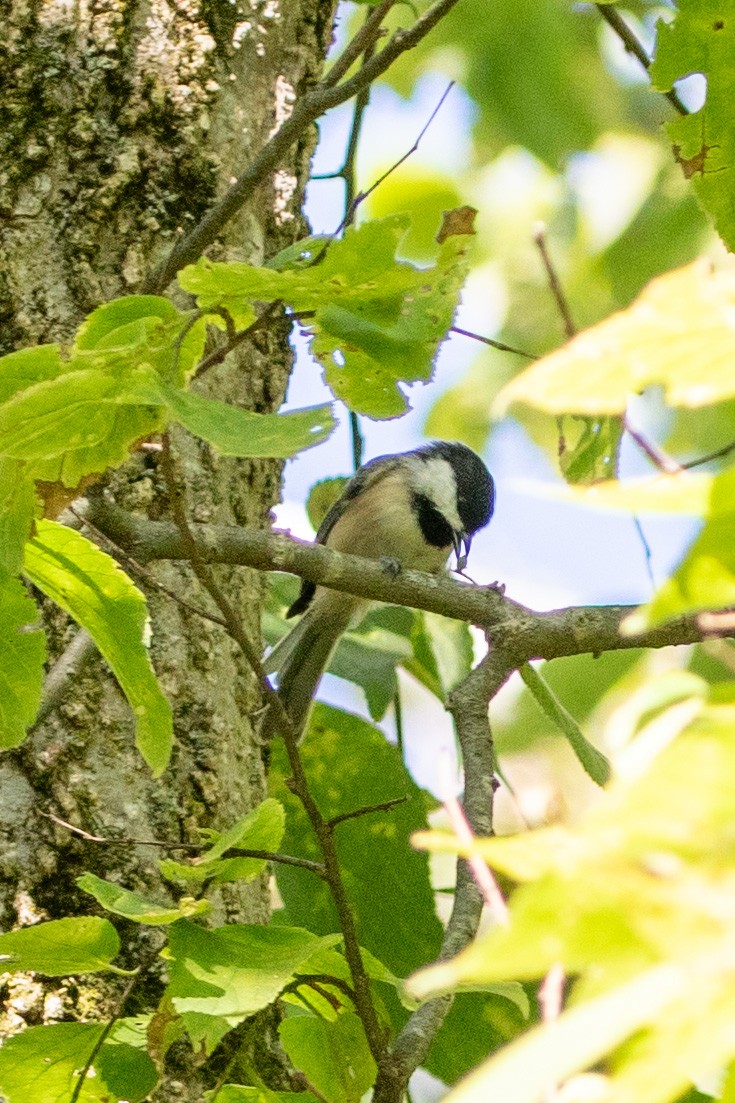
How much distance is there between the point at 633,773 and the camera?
640mm

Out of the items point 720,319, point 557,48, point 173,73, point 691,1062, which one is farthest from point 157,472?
point 557,48

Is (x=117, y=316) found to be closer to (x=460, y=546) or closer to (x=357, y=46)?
(x=357, y=46)

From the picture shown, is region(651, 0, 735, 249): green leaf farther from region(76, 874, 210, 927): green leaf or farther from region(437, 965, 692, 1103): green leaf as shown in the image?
region(437, 965, 692, 1103): green leaf

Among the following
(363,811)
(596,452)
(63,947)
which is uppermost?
(596,452)

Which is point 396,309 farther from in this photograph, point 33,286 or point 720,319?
point 33,286

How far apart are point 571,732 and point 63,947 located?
900mm

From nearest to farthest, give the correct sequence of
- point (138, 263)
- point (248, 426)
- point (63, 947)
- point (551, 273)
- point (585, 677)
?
1. point (248, 426)
2. point (63, 947)
3. point (551, 273)
4. point (138, 263)
5. point (585, 677)

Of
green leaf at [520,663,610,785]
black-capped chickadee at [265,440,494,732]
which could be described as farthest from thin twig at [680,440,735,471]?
black-capped chickadee at [265,440,494,732]

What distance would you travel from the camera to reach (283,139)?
2.06 metres

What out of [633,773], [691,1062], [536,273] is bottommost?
[691,1062]

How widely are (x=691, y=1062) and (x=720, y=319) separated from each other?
0.34m

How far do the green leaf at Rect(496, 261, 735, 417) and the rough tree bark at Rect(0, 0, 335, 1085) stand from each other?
1.63 meters

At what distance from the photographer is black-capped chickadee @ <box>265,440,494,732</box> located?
4.42m

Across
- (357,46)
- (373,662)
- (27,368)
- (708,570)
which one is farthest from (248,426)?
(373,662)
